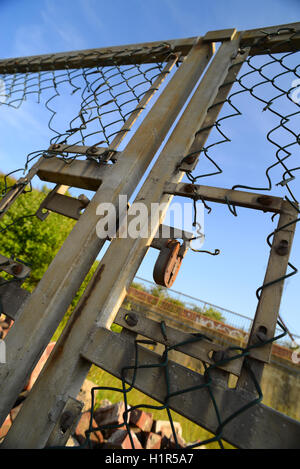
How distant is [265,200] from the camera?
0.62m

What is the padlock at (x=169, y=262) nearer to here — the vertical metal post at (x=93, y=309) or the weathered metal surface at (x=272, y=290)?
the vertical metal post at (x=93, y=309)

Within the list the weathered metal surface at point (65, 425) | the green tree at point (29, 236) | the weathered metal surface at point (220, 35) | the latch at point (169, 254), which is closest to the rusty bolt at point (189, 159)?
the latch at point (169, 254)

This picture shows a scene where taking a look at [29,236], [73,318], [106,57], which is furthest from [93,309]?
[29,236]

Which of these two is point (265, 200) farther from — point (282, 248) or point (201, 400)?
point (201, 400)

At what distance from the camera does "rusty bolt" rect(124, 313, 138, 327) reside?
1.95 ft

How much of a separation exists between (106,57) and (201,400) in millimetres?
1460

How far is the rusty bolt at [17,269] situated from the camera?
27.7 inches

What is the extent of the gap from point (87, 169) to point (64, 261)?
13.8 inches

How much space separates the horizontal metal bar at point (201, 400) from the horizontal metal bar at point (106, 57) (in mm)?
1193

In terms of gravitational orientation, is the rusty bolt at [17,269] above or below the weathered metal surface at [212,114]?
below

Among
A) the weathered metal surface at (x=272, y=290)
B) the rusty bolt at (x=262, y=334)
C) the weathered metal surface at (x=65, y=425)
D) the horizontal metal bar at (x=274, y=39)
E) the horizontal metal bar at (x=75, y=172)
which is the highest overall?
the horizontal metal bar at (x=274, y=39)

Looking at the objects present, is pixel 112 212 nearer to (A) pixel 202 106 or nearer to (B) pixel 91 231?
(B) pixel 91 231
